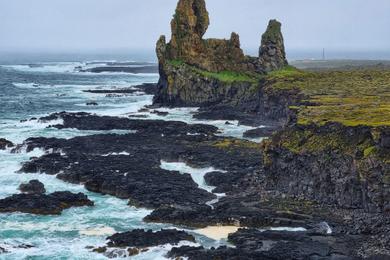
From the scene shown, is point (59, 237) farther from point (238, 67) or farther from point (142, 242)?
point (238, 67)

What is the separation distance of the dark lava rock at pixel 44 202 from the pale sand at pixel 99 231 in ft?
17.6

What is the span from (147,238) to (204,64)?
284 feet

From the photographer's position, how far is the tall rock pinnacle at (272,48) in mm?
133750

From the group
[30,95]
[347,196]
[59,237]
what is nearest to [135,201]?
[59,237]

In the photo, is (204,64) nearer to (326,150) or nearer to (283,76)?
(283,76)

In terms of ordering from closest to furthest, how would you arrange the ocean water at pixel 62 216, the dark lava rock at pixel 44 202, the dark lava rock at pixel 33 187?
the ocean water at pixel 62 216
the dark lava rock at pixel 44 202
the dark lava rock at pixel 33 187

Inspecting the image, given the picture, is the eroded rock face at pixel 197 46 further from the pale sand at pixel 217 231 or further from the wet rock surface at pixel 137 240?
the wet rock surface at pixel 137 240

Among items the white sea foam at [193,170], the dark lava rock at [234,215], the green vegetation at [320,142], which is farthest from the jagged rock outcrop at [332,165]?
the white sea foam at [193,170]

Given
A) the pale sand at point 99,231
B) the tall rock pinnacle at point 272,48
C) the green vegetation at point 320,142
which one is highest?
the tall rock pinnacle at point 272,48

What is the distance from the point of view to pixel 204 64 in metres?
127

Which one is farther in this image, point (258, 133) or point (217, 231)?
point (258, 133)

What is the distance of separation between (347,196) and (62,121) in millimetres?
60948

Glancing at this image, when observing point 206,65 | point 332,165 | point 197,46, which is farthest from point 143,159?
point 197,46

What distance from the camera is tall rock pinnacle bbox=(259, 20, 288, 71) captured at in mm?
133750
